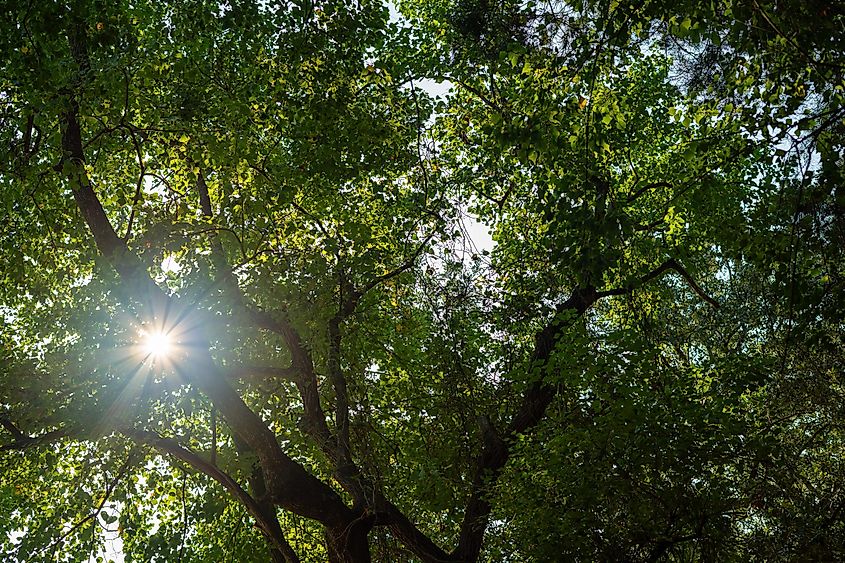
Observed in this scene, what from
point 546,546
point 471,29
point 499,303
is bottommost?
point 546,546

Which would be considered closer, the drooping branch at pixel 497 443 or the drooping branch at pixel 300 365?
the drooping branch at pixel 300 365

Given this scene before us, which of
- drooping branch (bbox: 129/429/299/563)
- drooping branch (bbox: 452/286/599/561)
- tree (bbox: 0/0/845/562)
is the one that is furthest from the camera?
drooping branch (bbox: 452/286/599/561)

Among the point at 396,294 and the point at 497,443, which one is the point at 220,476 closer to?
the point at 396,294

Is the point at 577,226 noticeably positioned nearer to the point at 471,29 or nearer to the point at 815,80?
the point at 815,80

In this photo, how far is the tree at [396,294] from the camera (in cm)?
576

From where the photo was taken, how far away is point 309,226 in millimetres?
10570

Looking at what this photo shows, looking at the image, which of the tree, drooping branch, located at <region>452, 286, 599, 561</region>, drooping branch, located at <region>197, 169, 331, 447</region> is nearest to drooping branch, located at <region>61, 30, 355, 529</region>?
the tree

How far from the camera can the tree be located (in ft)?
18.9

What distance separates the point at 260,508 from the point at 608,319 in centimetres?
775

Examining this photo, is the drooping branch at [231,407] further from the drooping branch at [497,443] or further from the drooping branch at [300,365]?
the drooping branch at [497,443]

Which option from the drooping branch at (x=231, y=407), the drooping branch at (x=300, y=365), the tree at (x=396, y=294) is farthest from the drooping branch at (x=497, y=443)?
the drooping branch at (x=300, y=365)

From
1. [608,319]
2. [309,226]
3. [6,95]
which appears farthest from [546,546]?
[6,95]

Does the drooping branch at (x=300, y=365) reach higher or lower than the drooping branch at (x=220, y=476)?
higher

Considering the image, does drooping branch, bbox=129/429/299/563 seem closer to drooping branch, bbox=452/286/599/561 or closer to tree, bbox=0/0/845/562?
tree, bbox=0/0/845/562
